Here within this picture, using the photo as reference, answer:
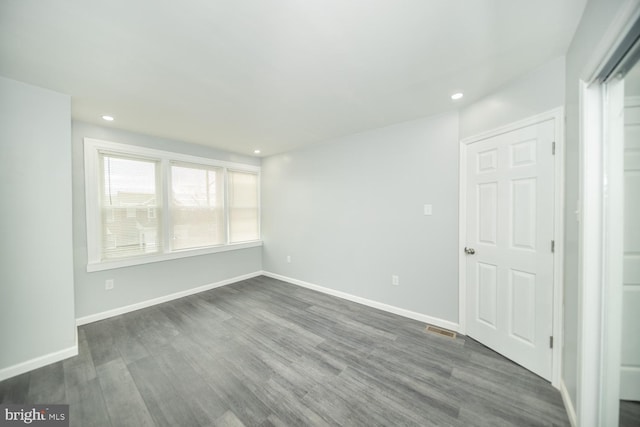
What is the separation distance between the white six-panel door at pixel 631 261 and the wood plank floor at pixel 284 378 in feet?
1.66

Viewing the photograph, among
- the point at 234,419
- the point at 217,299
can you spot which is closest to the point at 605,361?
the point at 234,419

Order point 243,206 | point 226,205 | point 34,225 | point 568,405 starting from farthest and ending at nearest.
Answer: point 243,206 < point 226,205 < point 34,225 < point 568,405

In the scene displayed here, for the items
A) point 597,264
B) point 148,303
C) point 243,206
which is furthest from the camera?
point 243,206

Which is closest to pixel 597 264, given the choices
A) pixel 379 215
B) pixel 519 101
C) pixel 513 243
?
pixel 513 243

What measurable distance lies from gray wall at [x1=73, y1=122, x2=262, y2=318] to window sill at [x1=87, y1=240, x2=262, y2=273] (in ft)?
0.22

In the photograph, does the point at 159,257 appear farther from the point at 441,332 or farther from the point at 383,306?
the point at 441,332

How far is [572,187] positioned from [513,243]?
666 mm

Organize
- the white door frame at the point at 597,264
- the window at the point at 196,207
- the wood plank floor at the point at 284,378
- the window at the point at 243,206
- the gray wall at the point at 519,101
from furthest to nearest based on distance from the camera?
1. the window at the point at 243,206
2. the window at the point at 196,207
3. the gray wall at the point at 519,101
4. the wood plank floor at the point at 284,378
5. the white door frame at the point at 597,264

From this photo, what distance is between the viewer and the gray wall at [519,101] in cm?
168

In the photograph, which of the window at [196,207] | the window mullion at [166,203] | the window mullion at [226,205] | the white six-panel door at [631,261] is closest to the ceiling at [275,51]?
the white six-panel door at [631,261]

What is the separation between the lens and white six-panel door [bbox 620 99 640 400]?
1.22 m

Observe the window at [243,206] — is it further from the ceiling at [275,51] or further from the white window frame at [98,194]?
the ceiling at [275,51]

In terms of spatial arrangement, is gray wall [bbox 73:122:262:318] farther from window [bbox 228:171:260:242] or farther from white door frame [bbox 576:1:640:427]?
white door frame [bbox 576:1:640:427]

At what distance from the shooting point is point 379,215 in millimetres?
3105
